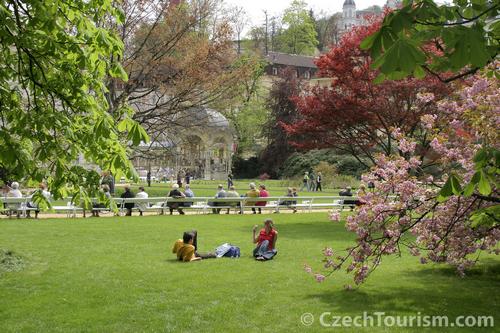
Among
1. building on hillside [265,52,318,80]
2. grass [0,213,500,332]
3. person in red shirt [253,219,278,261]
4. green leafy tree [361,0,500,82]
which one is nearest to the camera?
green leafy tree [361,0,500,82]

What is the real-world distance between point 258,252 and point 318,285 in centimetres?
265

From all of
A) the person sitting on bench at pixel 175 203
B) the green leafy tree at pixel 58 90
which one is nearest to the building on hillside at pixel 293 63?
the person sitting on bench at pixel 175 203

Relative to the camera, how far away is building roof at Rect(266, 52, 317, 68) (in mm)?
86125

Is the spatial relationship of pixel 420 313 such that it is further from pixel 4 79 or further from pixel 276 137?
pixel 276 137

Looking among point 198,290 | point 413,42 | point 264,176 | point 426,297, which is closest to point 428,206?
point 426,297

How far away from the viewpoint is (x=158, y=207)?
2116cm

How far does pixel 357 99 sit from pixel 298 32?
253 ft

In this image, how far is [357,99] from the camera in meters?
18.3

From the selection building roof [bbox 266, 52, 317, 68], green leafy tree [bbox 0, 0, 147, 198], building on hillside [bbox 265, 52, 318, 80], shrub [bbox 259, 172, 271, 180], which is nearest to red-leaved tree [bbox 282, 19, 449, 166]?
green leafy tree [bbox 0, 0, 147, 198]

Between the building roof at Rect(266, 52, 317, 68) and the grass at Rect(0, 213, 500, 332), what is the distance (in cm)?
7469

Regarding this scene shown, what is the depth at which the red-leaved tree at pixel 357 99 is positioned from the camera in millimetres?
17922

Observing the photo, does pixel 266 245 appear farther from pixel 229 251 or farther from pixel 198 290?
pixel 198 290

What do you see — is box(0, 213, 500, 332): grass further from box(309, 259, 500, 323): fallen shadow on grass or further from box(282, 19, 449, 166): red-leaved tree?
box(282, 19, 449, 166): red-leaved tree

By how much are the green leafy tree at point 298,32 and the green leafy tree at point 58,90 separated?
8421cm
